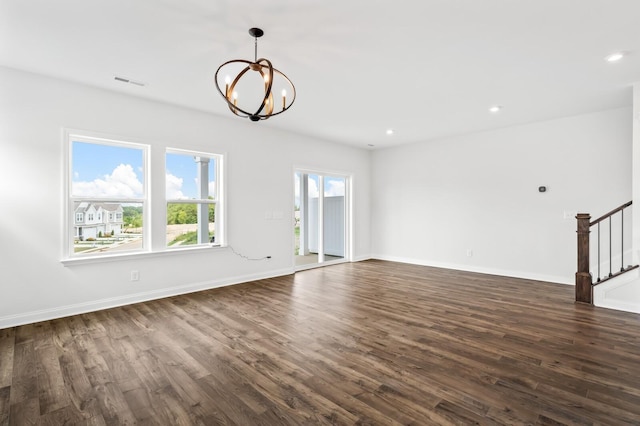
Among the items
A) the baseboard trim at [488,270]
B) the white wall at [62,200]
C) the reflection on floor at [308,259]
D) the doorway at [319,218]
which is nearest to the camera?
the white wall at [62,200]

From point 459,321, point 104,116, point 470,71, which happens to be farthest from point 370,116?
point 104,116

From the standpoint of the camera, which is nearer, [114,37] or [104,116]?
[114,37]

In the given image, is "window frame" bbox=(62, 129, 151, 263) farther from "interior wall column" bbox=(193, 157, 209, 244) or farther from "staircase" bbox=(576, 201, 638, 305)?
"staircase" bbox=(576, 201, 638, 305)

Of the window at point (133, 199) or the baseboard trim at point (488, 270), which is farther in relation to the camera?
the baseboard trim at point (488, 270)

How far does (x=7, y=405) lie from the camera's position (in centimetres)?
195

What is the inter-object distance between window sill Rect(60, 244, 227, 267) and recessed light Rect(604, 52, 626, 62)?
534 cm

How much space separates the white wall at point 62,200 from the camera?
3336 mm

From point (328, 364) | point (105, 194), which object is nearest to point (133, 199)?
point (105, 194)

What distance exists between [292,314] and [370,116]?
334 cm

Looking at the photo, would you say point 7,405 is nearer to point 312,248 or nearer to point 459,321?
point 459,321

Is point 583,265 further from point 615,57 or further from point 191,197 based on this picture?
point 191,197

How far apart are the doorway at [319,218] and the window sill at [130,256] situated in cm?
203

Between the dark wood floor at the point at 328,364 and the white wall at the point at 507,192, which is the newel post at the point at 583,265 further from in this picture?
the white wall at the point at 507,192

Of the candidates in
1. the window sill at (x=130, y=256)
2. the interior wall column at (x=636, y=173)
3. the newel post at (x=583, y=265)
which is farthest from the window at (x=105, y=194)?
the interior wall column at (x=636, y=173)
